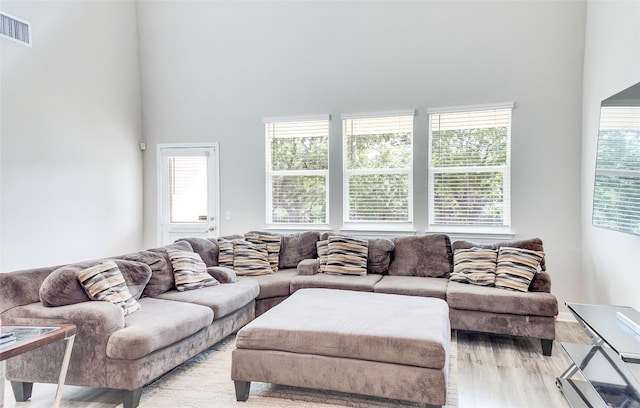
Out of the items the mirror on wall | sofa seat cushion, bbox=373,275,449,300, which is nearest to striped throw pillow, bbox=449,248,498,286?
sofa seat cushion, bbox=373,275,449,300

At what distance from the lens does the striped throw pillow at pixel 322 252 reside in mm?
Answer: 4445

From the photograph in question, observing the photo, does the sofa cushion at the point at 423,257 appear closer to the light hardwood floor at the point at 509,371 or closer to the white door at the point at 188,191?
the light hardwood floor at the point at 509,371

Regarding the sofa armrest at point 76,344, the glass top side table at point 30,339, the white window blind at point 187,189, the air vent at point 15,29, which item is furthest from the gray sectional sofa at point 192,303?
the air vent at point 15,29

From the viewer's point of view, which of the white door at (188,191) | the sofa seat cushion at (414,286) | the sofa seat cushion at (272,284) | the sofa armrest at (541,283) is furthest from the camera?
the white door at (188,191)

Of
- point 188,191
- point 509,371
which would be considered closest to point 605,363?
point 509,371

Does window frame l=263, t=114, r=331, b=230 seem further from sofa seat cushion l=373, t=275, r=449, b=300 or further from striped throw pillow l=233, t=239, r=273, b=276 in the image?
sofa seat cushion l=373, t=275, r=449, b=300

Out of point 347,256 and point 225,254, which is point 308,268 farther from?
point 225,254

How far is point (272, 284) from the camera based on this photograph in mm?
4098

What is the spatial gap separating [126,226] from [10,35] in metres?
2.67

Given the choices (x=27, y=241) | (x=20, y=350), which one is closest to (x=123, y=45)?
(x=27, y=241)

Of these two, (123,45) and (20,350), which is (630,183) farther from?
(123,45)

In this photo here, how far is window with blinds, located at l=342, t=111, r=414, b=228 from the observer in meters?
4.98

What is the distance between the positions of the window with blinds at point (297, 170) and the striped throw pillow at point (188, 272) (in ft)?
5.92

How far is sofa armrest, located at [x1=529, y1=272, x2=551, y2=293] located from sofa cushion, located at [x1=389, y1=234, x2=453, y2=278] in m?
0.86
